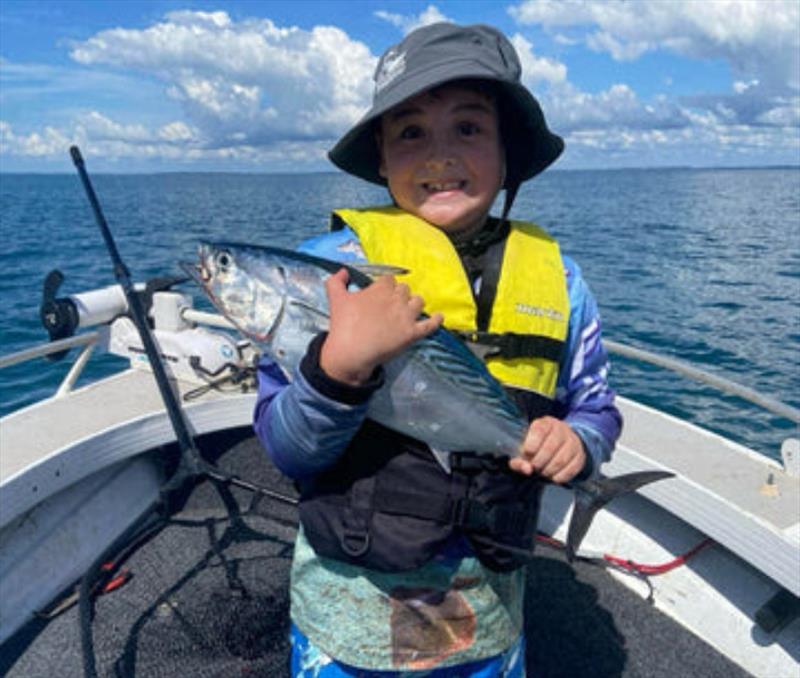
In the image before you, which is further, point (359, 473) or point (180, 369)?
point (180, 369)

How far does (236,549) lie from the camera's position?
4.33 metres

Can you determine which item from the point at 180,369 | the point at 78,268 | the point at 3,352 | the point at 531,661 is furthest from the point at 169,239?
the point at 531,661

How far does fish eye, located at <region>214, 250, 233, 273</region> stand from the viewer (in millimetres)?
1938

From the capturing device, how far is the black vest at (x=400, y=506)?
71.4 inches

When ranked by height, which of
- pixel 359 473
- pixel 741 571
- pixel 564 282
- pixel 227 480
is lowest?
pixel 741 571

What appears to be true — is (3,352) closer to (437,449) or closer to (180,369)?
(180,369)

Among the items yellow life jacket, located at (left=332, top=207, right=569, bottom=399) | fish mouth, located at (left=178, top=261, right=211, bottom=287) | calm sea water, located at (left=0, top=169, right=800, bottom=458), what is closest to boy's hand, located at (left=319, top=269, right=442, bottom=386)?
yellow life jacket, located at (left=332, top=207, right=569, bottom=399)

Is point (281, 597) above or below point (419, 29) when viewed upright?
below

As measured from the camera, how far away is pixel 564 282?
2193 millimetres

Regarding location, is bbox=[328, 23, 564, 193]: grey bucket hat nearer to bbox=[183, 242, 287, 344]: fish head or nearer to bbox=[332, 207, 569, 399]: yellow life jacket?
bbox=[332, 207, 569, 399]: yellow life jacket

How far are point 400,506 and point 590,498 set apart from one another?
0.65 m

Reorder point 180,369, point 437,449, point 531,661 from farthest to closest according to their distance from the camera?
1. point 180,369
2. point 531,661
3. point 437,449

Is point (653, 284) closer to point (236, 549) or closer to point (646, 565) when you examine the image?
point (646, 565)

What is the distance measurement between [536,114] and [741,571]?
2.70m
